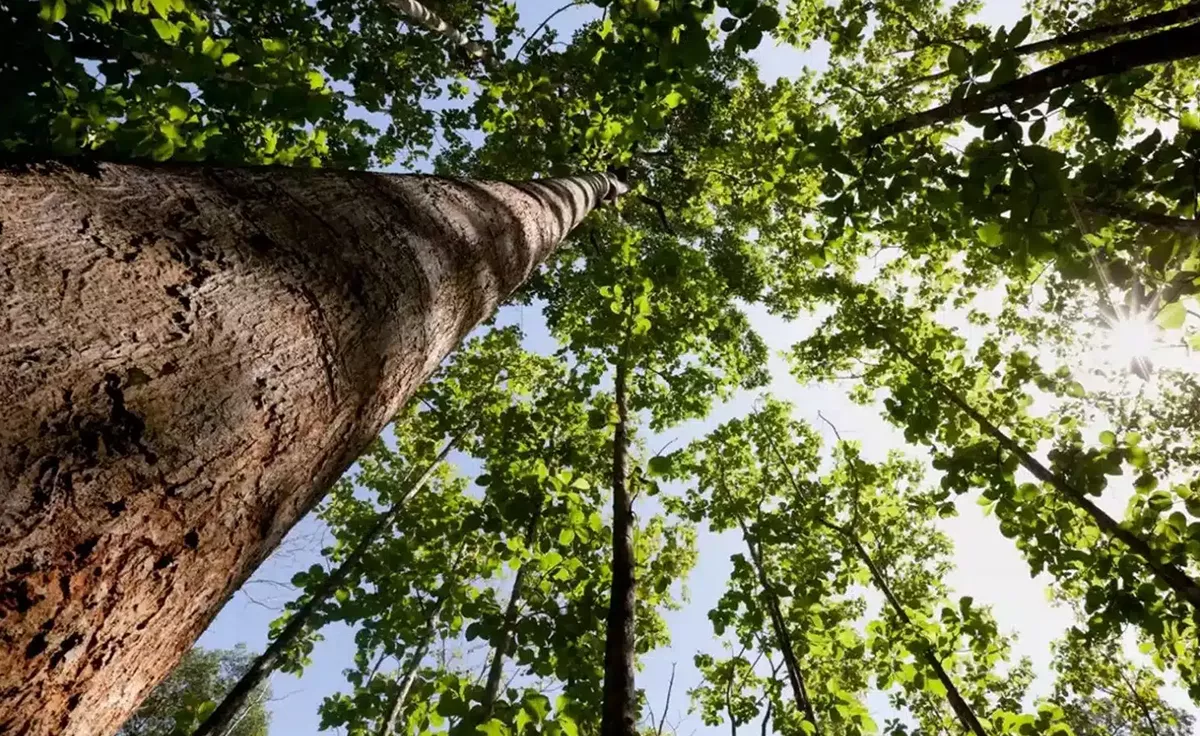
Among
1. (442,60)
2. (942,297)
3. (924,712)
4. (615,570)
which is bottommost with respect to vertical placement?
(615,570)

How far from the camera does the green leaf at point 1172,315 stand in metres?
2.25

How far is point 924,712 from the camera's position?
8391mm

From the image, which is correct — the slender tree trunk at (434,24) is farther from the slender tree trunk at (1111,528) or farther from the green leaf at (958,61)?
the slender tree trunk at (1111,528)

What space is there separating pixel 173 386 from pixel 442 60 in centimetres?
1025

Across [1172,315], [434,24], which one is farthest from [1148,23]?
[434,24]

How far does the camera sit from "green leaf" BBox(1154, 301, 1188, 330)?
2.25 meters

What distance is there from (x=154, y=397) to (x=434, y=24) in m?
9.56

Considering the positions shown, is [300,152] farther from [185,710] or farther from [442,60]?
[442,60]

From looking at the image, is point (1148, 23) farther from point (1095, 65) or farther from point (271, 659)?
point (271, 659)

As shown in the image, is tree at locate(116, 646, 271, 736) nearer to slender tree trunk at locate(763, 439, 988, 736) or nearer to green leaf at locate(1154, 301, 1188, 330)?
slender tree trunk at locate(763, 439, 988, 736)

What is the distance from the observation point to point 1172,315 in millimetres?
2273

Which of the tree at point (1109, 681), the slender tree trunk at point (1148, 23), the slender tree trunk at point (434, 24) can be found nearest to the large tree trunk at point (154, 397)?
the slender tree trunk at point (1148, 23)

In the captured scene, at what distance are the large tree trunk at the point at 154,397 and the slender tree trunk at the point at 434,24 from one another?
812 centimetres

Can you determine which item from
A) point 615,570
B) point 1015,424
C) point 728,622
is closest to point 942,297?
point 1015,424
